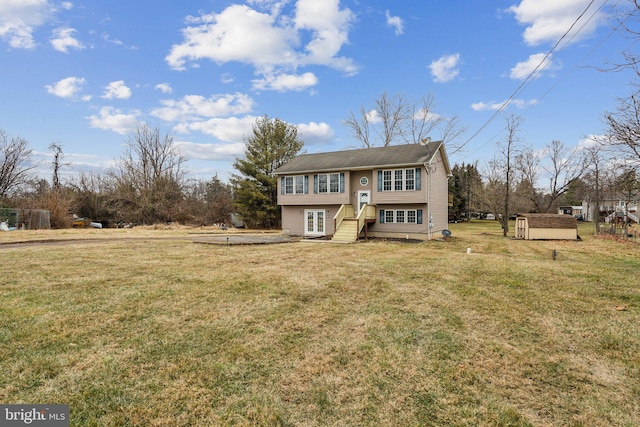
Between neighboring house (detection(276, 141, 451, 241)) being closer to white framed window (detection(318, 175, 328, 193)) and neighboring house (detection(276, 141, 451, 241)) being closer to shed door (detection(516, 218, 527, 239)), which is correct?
white framed window (detection(318, 175, 328, 193))

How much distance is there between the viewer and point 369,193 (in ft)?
61.7

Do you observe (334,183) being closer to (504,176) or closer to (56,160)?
(504,176)

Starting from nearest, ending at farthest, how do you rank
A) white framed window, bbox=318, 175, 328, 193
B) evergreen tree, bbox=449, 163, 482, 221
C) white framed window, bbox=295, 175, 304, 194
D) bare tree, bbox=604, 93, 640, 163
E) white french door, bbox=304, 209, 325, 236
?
bare tree, bbox=604, 93, 640, 163, white framed window, bbox=318, 175, 328, 193, white french door, bbox=304, 209, 325, 236, white framed window, bbox=295, 175, 304, 194, evergreen tree, bbox=449, 163, 482, 221

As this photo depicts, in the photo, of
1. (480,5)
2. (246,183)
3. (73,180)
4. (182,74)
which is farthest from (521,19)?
(73,180)

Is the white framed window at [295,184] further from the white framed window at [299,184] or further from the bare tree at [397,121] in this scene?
the bare tree at [397,121]

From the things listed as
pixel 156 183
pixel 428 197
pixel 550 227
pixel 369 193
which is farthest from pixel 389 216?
pixel 156 183

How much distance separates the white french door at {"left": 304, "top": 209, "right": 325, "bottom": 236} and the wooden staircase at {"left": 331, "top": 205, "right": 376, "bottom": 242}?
2219 millimetres

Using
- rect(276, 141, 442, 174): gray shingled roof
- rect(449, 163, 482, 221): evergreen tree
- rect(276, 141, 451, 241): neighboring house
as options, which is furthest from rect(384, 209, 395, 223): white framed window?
rect(449, 163, 482, 221): evergreen tree

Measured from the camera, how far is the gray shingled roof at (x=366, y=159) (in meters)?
17.7

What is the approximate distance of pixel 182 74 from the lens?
1772 centimetres

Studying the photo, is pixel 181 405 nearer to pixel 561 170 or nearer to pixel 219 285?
pixel 219 285

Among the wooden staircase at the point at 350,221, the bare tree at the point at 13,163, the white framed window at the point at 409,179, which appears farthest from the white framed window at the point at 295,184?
the bare tree at the point at 13,163

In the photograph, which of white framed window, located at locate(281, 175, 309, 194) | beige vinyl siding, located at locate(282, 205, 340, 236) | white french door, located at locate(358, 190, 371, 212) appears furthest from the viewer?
white framed window, located at locate(281, 175, 309, 194)

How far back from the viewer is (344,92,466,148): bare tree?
29344mm
